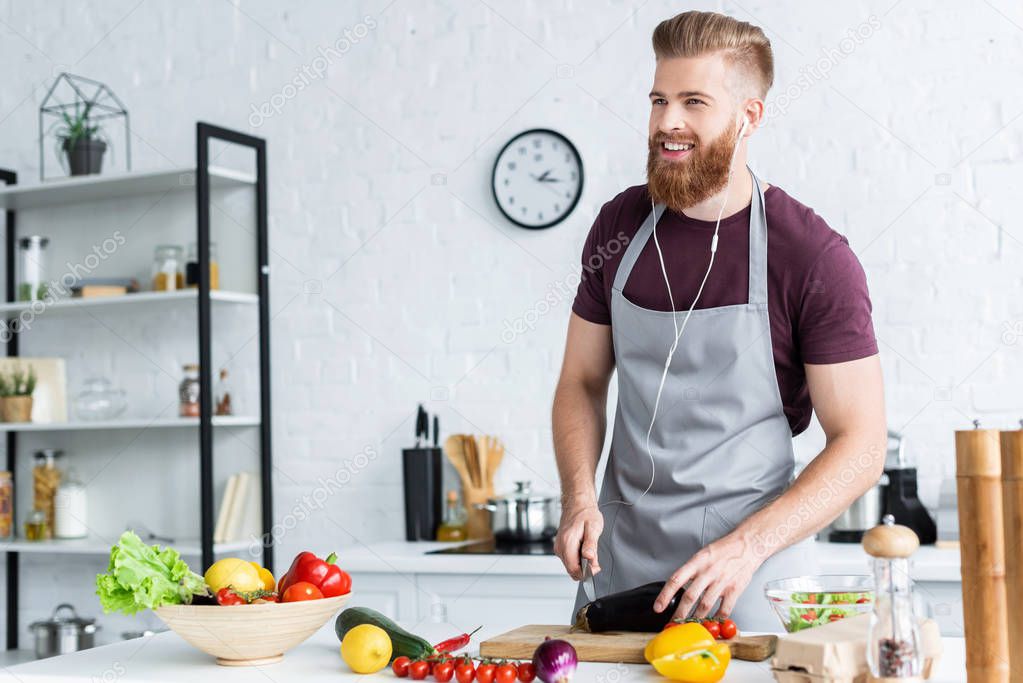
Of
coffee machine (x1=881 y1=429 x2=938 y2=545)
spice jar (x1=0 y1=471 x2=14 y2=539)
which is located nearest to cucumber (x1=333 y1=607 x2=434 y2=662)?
coffee machine (x1=881 y1=429 x2=938 y2=545)

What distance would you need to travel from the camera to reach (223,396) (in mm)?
3857

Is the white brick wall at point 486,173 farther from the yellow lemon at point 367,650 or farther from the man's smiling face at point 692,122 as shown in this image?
the yellow lemon at point 367,650

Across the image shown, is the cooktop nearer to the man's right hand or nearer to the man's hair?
the man's right hand

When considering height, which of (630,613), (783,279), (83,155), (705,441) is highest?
(83,155)

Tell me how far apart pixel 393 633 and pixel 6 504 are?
3056mm

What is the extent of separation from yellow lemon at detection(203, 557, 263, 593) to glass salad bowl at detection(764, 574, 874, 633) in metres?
0.71

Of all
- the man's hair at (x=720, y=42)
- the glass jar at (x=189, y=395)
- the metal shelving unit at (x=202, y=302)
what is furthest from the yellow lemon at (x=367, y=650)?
the glass jar at (x=189, y=395)

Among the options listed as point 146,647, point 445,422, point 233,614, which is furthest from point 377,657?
point 445,422

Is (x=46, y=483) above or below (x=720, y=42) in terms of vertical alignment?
below

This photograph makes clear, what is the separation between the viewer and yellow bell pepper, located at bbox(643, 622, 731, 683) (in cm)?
135

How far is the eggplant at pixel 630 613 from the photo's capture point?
159 cm

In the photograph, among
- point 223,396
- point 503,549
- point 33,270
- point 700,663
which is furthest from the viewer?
point 33,270

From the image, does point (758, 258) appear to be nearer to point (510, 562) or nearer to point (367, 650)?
point (367, 650)

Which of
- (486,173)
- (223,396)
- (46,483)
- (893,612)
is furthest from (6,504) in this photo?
(893,612)
